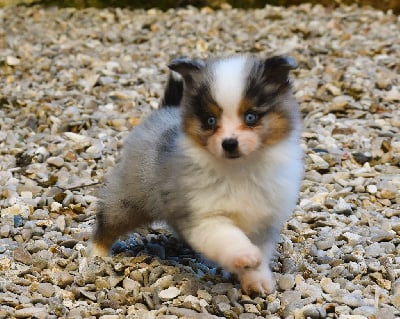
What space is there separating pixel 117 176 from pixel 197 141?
2.02 feet

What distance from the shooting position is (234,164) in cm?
247

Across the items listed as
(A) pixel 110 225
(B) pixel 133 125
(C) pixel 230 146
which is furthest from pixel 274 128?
(B) pixel 133 125

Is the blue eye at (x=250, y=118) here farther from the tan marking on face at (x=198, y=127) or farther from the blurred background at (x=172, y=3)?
the blurred background at (x=172, y=3)

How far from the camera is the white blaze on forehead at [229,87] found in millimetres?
2359

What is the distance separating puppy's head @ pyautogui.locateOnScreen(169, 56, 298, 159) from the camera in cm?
236

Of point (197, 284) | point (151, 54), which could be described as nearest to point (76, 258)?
point (197, 284)

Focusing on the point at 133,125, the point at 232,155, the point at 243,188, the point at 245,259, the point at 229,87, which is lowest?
the point at 133,125

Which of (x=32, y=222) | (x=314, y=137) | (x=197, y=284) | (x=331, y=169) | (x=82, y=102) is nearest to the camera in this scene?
(x=197, y=284)

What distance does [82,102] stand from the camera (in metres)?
5.15

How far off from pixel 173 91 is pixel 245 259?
999 millimetres

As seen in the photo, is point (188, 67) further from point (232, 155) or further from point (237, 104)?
point (232, 155)

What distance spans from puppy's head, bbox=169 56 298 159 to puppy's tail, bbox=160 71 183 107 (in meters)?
0.39

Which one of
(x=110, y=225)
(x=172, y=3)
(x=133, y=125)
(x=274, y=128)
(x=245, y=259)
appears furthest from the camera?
(x=172, y=3)

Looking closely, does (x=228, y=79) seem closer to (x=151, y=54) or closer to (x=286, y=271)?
(x=286, y=271)
